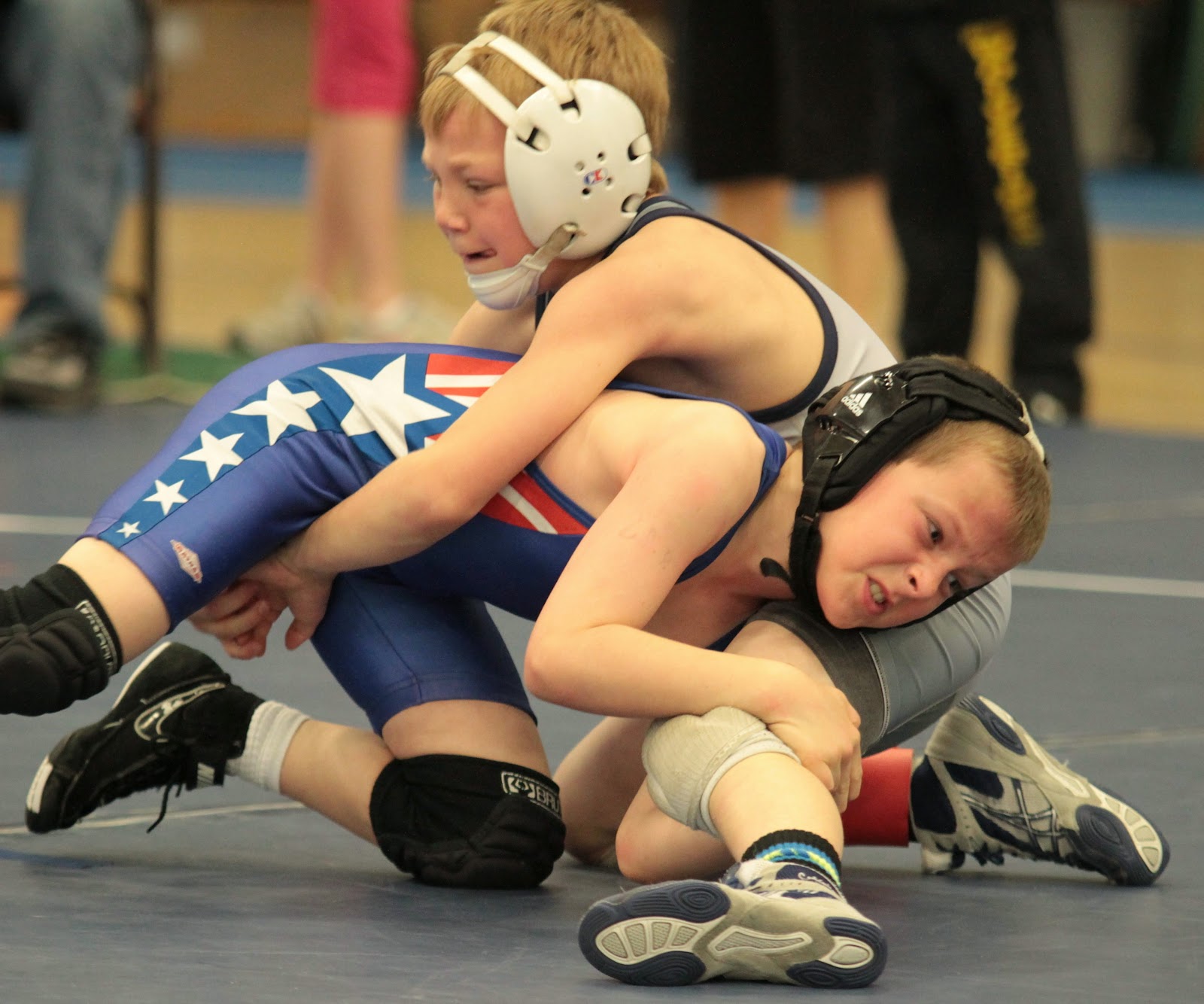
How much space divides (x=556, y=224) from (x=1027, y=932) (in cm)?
77

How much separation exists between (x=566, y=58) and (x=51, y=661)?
74 centimetres

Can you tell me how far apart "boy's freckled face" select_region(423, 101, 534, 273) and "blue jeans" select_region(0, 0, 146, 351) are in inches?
108

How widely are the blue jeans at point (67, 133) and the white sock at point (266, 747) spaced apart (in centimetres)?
273

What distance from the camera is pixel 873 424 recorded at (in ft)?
5.80

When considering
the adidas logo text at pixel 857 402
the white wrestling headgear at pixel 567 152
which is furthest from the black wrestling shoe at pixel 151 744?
the adidas logo text at pixel 857 402

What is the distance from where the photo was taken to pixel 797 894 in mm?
1479

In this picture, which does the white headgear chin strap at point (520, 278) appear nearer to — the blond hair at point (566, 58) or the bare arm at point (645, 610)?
the blond hair at point (566, 58)

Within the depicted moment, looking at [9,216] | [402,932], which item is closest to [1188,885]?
[402,932]

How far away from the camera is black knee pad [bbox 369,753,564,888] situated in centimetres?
181

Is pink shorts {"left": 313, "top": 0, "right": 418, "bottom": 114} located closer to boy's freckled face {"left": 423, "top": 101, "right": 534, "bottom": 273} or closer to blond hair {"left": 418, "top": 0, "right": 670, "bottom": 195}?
blond hair {"left": 418, "top": 0, "right": 670, "bottom": 195}

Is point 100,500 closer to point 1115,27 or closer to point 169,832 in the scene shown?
point 169,832

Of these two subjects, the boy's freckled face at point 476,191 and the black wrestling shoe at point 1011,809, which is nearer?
A: the black wrestling shoe at point 1011,809

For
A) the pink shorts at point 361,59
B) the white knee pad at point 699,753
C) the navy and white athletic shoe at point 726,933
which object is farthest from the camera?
the pink shorts at point 361,59

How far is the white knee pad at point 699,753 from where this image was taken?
1634mm
